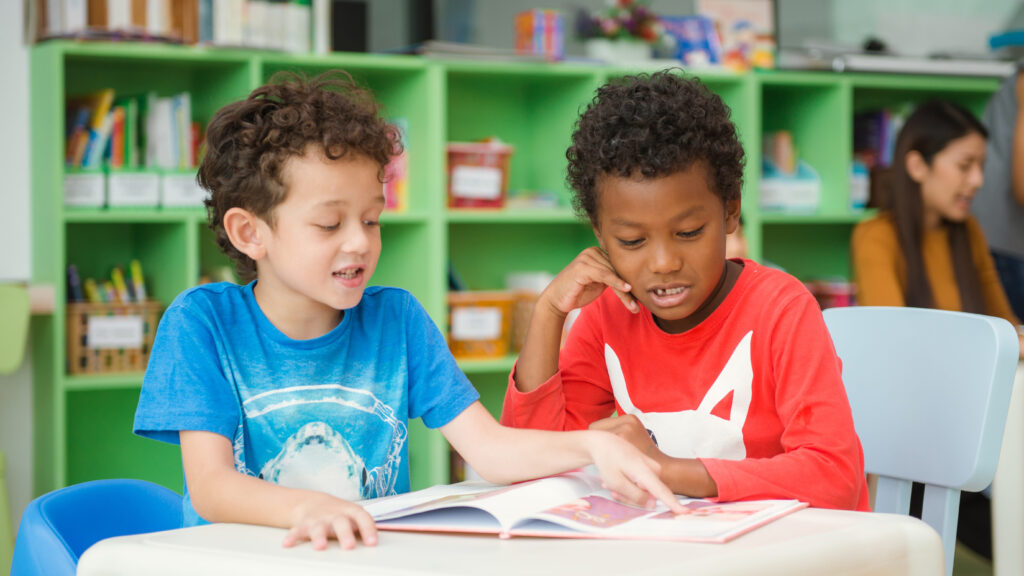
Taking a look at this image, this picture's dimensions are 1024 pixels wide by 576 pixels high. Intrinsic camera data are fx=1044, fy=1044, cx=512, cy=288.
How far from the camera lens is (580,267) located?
130 cm

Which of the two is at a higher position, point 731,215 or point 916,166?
point 916,166

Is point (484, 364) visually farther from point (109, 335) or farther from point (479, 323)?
point (109, 335)

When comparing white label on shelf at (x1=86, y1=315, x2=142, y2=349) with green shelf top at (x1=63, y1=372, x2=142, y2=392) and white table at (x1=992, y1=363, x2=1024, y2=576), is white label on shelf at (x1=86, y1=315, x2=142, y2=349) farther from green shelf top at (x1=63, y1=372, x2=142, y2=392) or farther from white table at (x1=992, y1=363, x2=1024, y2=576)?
white table at (x1=992, y1=363, x2=1024, y2=576)

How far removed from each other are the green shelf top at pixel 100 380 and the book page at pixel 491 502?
1918 millimetres

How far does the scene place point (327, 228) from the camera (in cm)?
114

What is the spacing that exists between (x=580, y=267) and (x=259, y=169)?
405 mm

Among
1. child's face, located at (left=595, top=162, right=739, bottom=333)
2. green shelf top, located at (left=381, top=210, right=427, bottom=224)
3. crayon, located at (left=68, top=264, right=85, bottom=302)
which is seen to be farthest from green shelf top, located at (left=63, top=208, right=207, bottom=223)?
child's face, located at (left=595, top=162, right=739, bottom=333)

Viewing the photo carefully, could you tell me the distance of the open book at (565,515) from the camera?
792 mm

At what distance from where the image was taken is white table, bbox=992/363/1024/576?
164 centimetres

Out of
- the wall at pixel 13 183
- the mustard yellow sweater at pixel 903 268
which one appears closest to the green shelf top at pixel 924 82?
the mustard yellow sweater at pixel 903 268

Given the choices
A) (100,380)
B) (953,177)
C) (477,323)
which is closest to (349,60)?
(477,323)

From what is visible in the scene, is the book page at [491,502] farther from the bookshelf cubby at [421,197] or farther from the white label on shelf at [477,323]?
the white label on shelf at [477,323]

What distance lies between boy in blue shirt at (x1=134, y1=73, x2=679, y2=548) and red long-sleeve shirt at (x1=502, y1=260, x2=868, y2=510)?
Answer: 150 mm

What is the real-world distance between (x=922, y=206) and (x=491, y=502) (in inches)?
87.0
